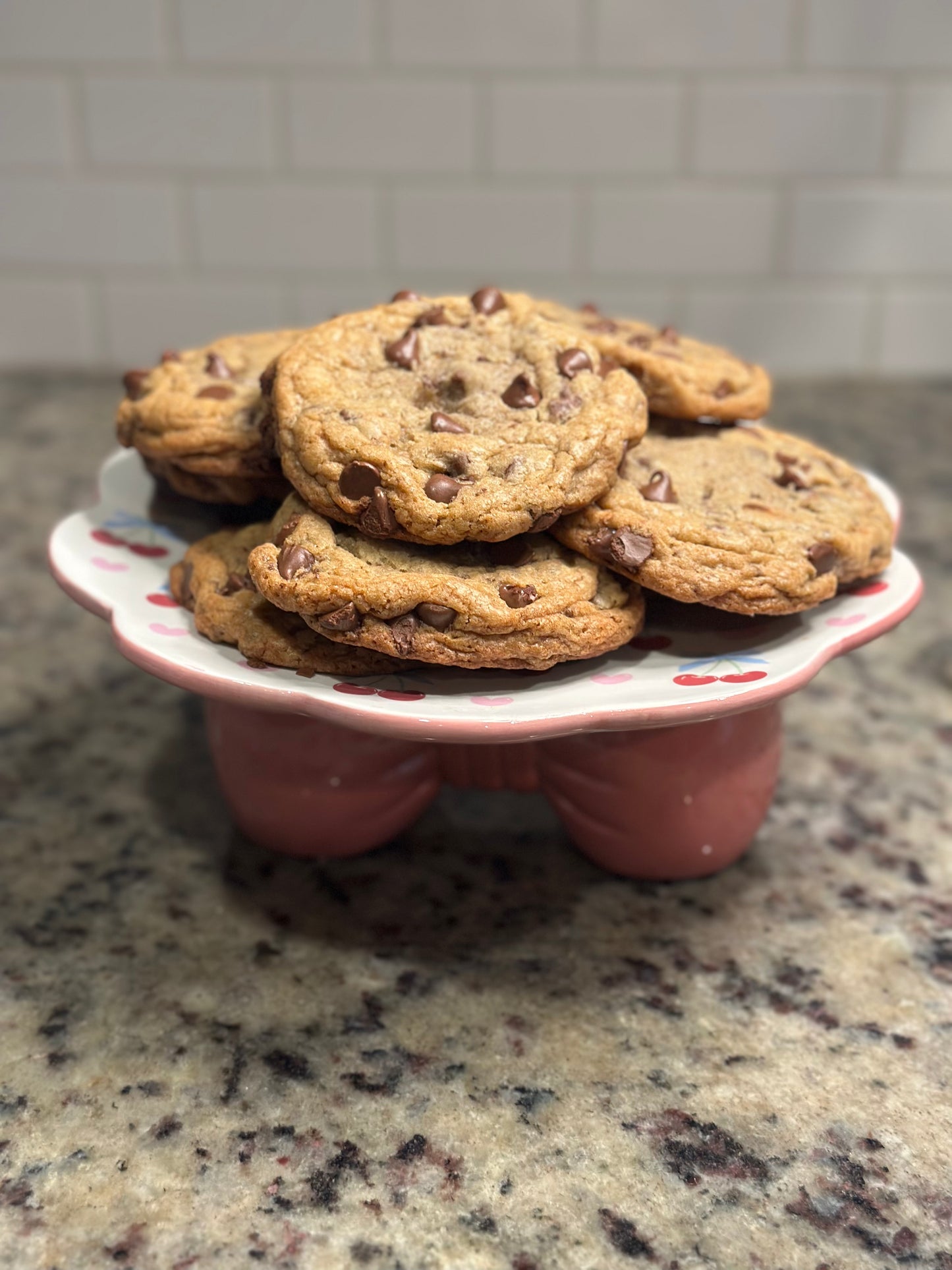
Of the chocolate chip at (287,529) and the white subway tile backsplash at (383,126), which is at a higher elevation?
the white subway tile backsplash at (383,126)

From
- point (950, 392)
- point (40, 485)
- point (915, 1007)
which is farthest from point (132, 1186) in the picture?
point (950, 392)

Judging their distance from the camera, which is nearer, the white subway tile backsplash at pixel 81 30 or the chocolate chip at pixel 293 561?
the chocolate chip at pixel 293 561

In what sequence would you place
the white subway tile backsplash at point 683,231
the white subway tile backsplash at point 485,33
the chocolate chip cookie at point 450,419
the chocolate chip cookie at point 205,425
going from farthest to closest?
the white subway tile backsplash at point 683,231, the white subway tile backsplash at point 485,33, the chocolate chip cookie at point 205,425, the chocolate chip cookie at point 450,419

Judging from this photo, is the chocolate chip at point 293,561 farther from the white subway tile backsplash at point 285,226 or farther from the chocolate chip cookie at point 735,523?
the white subway tile backsplash at point 285,226

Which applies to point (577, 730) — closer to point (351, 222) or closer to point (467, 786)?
point (467, 786)

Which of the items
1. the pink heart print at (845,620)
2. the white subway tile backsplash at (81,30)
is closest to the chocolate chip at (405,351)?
the pink heart print at (845,620)

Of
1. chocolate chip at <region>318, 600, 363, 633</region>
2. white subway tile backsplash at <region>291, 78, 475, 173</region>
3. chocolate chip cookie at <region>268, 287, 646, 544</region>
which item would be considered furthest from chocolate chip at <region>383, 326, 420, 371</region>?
white subway tile backsplash at <region>291, 78, 475, 173</region>

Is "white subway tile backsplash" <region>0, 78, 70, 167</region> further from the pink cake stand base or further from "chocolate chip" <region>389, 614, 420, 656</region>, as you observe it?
"chocolate chip" <region>389, 614, 420, 656</region>
